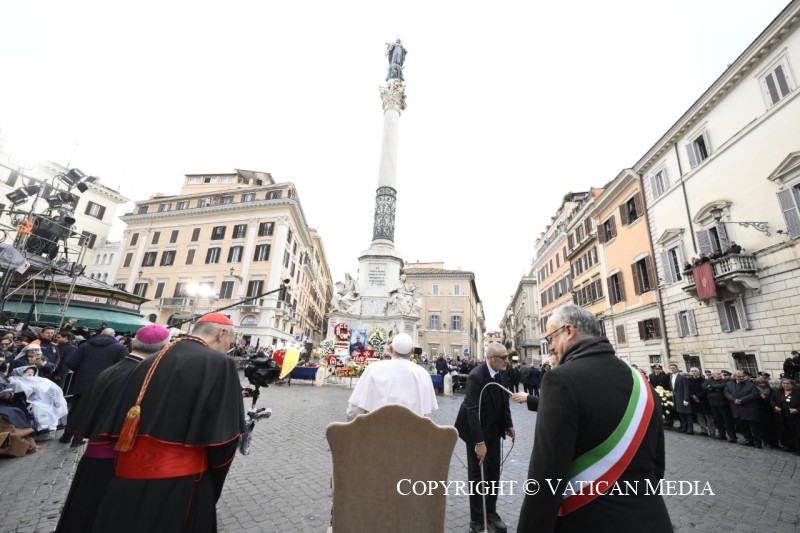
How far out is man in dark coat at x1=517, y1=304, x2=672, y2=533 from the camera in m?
1.39

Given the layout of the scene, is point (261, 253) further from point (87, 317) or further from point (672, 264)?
point (672, 264)

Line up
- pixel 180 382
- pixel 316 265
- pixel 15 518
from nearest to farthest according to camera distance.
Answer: pixel 180 382 → pixel 15 518 → pixel 316 265

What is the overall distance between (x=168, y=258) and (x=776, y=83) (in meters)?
43.3

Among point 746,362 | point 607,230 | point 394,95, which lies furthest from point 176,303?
point 746,362

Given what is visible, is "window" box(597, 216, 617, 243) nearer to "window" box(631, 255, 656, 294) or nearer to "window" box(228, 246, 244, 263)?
"window" box(631, 255, 656, 294)

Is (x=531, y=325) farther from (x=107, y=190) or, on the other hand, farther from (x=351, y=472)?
(x=107, y=190)

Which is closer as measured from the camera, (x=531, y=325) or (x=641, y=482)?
(x=641, y=482)

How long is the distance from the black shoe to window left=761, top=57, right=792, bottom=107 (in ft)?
55.4

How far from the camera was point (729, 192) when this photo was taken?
13609mm

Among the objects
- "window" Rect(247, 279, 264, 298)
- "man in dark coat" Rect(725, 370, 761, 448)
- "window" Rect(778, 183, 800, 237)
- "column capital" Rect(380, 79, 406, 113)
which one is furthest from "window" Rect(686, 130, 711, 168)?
"window" Rect(247, 279, 264, 298)

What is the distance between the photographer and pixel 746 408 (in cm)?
768

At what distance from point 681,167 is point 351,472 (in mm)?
20525

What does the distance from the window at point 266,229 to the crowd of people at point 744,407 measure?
104ft

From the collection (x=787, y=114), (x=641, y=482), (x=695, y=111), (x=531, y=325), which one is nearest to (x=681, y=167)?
(x=695, y=111)
